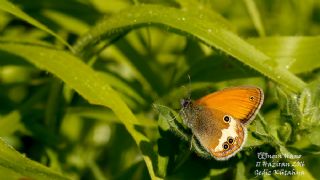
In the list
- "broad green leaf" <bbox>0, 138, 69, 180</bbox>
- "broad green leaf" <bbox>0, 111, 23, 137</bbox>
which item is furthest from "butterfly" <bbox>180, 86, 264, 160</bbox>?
"broad green leaf" <bbox>0, 111, 23, 137</bbox>

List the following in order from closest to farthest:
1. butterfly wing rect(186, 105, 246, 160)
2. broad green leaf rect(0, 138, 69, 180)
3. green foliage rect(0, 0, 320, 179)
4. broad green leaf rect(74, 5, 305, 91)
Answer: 1. broad green leaf rect(0, 138, 69, 180)
2. butterfly wing rect(186, 105, 246, 160)
3. green foliage rect(0, 0, 320, 179)
4. broad green leaf rect(74, 5, 305, 91)

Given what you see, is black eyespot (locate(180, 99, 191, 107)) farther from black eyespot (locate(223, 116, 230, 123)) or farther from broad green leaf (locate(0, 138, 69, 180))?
broad green leaf (locate(0, 138, 69, 180))

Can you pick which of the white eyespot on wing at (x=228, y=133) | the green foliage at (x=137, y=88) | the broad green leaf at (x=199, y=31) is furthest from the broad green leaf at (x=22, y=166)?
the broad green leaf at (x=199, y=31)

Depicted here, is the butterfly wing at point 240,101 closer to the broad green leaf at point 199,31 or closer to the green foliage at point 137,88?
the green foliage at point 137,88

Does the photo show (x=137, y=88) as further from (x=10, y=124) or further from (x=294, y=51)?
(x=294, y=51)

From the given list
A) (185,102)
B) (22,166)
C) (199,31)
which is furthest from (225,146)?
(22,166)

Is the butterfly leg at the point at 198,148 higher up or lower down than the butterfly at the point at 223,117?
lower down

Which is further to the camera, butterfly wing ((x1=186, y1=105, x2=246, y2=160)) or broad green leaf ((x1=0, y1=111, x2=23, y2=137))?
broad green leaf ((x1=0, y1=111, x2=23, y2=137))
